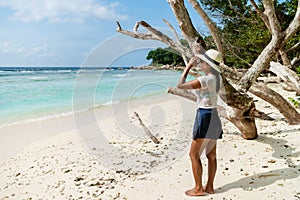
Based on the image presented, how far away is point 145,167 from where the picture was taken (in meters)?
4.32

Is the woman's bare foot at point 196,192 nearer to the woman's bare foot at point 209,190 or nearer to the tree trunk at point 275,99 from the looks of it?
the woman's bare foot at point 209,190

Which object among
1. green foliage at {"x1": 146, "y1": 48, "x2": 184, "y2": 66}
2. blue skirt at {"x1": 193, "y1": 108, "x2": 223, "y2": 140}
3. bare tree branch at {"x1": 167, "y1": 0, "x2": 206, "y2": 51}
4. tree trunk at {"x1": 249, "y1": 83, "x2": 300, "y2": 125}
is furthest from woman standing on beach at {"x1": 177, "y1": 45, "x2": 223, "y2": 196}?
green foliage at {"x1": 146, "y1": 48, "x2": 184, "y2": 66}

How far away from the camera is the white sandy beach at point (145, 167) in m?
3.39

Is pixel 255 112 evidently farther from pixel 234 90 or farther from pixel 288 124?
pixel 288 124

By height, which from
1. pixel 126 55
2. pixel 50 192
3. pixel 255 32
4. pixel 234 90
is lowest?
pixel 50 192

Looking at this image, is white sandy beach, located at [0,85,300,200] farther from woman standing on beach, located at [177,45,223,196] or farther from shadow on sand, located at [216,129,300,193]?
woman standing on beach, located at [177,45,223,196]

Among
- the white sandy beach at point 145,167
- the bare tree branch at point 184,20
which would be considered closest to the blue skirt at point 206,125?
the white sandy beach at point 145,167

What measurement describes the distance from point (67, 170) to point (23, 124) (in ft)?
18.8

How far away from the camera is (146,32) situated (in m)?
5.12

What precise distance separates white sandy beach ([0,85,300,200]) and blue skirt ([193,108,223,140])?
70 centimetres

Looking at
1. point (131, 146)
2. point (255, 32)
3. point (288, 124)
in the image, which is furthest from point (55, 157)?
point (255, 32)

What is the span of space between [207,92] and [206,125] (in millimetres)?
351

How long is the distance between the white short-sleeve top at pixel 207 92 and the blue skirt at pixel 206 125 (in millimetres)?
65

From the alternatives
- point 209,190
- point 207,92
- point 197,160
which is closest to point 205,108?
point 207,92
